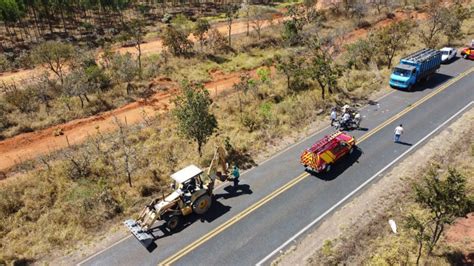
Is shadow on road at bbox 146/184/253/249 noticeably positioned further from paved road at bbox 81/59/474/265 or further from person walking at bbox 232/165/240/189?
person walking at bbox 232/165/240/189

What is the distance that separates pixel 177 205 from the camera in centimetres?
2017

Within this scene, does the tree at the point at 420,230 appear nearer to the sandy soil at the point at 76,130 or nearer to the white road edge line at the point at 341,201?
the white road edge line at the point at 341,201

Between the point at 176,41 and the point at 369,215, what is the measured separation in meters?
36.8

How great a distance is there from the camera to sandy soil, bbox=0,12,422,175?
97.4 ft

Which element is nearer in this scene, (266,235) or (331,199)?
(266,235)

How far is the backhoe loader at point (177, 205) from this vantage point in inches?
757

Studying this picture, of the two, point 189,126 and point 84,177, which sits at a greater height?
point 189,126

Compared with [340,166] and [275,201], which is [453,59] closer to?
[340,166]

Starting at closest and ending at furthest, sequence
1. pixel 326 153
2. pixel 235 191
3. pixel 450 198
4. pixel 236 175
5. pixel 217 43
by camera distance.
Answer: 1. pixel 450 198
2. pixel 235 191
3. pixel 236 175
4. pixel 326 153
5. pixel 217 43

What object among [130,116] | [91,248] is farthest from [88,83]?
[91,248]

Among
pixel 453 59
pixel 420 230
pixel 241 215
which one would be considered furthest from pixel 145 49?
pixel 420 230

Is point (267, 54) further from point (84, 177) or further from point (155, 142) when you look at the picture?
point (84, 177)

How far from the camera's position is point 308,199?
21750 mm

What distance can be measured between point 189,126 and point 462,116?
75.6 ft
